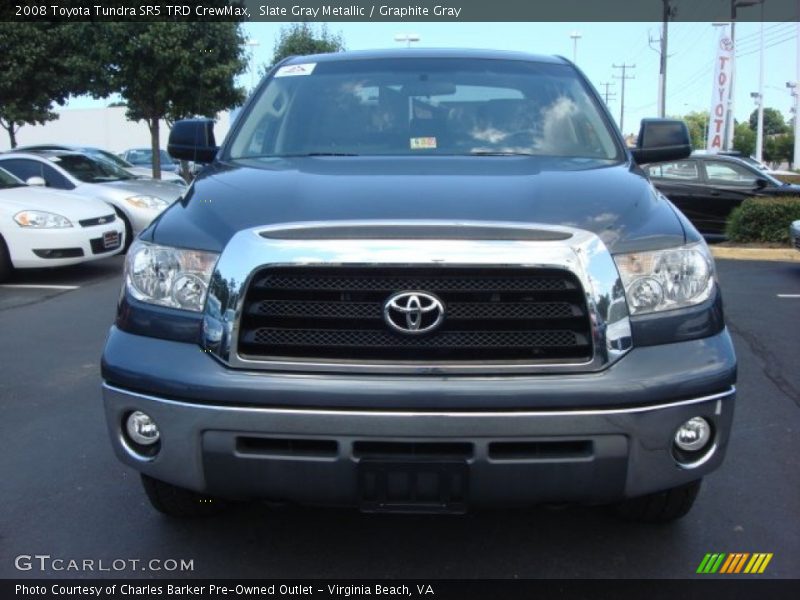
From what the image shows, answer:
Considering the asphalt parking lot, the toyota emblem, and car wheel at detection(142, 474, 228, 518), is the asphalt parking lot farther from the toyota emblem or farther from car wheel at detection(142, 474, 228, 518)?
the toyota emblem

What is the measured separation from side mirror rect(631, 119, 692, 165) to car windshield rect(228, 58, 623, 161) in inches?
18.8

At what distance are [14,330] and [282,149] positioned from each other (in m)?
4.37

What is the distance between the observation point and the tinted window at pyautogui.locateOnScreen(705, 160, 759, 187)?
1379cm

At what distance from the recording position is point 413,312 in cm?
245

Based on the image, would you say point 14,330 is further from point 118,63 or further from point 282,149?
point 118,63

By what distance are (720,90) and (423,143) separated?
25384 mm

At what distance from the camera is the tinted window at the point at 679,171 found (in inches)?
549

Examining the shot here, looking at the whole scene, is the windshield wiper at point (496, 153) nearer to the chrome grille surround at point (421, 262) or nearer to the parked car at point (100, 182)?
the chrome grille surround at point (421, 262)

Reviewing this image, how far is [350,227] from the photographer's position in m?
2.50

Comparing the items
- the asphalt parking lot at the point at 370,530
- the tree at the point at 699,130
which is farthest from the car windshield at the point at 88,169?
the tree at the point at 699,130

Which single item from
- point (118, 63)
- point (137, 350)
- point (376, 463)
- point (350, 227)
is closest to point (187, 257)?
point (137, 350)

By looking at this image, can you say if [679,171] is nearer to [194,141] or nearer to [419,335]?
[194,141]

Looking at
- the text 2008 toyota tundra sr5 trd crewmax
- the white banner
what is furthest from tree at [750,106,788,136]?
the text 2008 toyota tundra sr5 trd crewmax

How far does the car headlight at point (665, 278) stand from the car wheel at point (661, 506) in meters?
0.77
